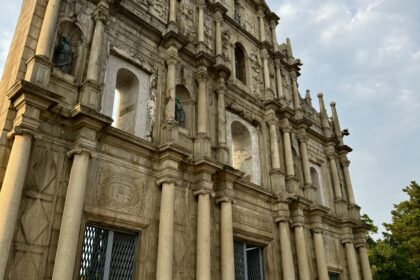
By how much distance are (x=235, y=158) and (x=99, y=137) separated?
19.7 ft

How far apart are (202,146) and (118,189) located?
2.79 m

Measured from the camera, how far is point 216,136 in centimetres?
1130

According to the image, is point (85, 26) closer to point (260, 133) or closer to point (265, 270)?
point (260, 133)

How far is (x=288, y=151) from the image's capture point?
44.3 feet

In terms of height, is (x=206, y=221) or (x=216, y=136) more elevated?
(x=216, y=136)

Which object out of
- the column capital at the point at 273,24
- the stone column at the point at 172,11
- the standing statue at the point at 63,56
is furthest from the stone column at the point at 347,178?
the standing statue at the point at 63,56

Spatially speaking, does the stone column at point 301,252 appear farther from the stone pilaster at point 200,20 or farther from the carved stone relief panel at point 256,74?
the stone pilaster at point 200,20

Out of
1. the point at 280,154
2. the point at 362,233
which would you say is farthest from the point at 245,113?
the point at 362,233

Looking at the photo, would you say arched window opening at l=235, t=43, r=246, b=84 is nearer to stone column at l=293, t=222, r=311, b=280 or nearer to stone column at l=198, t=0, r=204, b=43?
stone column at l=198, t=0, r=204, b=43

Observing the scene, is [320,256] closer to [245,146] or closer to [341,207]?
[341,207]

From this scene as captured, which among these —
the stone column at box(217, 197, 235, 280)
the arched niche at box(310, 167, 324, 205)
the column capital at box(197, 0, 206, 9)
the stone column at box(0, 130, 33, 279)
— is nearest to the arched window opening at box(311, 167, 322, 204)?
the arched niche at box(310, 167, 324, 205)

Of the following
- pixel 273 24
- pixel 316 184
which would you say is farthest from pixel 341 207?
pixel 273 24

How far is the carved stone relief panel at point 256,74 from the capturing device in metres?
14.2

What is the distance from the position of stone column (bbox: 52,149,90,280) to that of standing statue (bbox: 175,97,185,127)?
348cm
